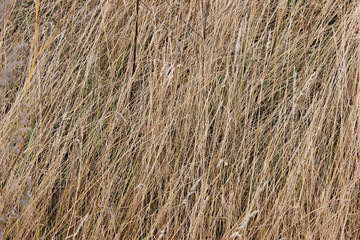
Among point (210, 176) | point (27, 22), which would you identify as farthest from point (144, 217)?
point (27, 22)

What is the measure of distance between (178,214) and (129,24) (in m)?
1.05

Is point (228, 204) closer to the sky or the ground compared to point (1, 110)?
closer to the ground

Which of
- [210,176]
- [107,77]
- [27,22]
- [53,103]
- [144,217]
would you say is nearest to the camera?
[144,217]

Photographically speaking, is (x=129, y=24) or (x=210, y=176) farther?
(x=129, y=24)

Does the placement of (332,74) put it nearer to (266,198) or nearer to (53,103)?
(266,198)

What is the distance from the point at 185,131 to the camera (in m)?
1.64

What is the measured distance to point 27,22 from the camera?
2.10 metres

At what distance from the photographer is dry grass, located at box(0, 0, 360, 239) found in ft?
4.85

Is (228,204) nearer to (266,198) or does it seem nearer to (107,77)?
(266,198)

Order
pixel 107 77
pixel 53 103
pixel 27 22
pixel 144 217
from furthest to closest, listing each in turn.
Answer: pixel 27 22
pixel 107 77
pixel 53 103
pixel 144 217

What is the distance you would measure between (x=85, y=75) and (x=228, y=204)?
2.86 ft

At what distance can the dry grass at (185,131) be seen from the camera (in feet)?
4.85

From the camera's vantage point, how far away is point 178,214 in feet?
4.99

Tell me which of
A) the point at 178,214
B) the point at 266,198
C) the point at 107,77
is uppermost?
the point at 107,77
